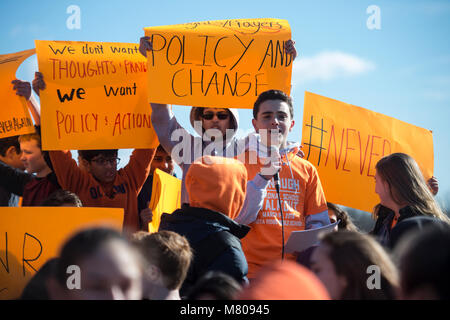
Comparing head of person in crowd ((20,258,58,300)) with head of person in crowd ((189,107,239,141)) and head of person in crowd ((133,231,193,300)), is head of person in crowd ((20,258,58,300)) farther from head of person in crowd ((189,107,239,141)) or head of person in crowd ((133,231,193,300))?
head of person in crowd ((189,107,239,141))

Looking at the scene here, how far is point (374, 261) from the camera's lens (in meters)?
2.30

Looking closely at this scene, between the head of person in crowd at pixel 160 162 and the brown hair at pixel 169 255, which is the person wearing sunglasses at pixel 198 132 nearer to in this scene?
the head of person in crowd at pixel 160 162

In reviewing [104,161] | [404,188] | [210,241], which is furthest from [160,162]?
[404,188]

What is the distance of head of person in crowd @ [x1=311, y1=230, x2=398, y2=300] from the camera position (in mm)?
2197

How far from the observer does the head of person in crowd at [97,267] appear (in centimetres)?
182

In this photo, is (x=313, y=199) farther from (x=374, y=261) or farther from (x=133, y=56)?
(x=133, y=56)

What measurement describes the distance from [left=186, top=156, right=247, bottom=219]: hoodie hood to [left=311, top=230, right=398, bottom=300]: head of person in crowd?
1.00m

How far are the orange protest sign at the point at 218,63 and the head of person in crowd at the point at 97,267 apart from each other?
298cm

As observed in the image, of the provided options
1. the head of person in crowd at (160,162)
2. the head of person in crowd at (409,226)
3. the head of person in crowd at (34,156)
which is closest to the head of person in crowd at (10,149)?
the head of person in crowd at (34,156)

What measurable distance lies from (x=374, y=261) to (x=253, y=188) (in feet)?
Result: 5.00

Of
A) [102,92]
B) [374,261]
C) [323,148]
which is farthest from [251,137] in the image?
[374,261]

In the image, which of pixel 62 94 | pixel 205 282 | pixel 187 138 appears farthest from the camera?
pixel 62 94

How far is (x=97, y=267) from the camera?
182 cm

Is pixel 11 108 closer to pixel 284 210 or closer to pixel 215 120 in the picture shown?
pixel 215 120
